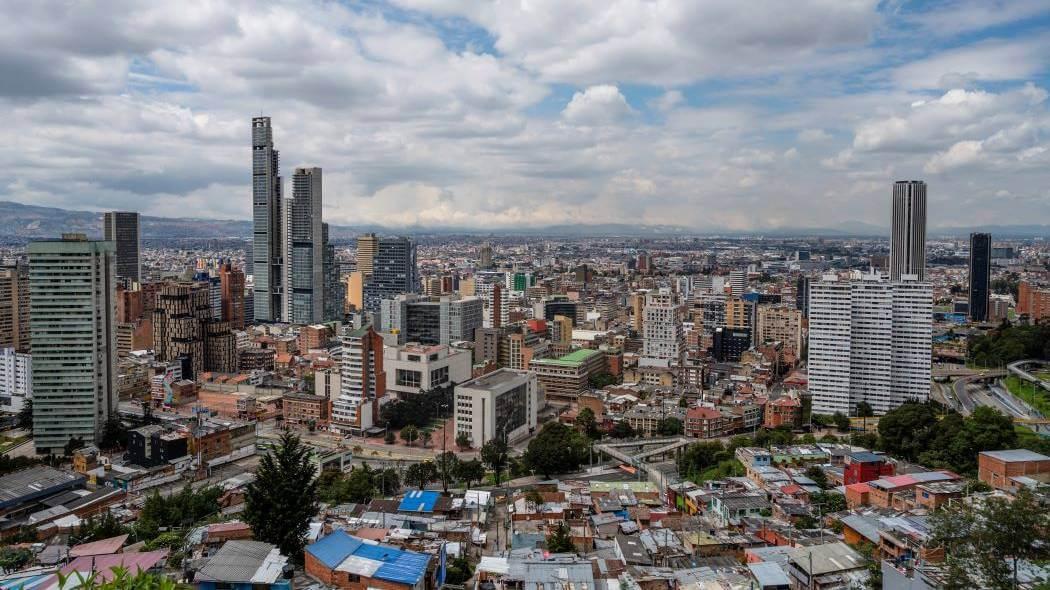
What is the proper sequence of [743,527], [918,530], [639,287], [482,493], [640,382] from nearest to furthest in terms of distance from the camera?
[918,530]
[743,527]
[482,493]
[640,382]
[639,287]

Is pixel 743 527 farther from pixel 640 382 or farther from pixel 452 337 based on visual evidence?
pixel 452 337

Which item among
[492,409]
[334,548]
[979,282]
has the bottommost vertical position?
[492,409]

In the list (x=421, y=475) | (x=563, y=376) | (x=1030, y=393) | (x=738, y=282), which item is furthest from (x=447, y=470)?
(x=738, y=282)

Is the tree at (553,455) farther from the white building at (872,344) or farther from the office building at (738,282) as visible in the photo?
the office building at (738,282)

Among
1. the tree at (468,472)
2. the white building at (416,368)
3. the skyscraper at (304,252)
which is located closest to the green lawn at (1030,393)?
the tree at (468,472)

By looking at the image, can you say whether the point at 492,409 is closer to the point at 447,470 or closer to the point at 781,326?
the point at 447,470

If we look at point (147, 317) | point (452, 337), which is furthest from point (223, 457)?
point (147, 317)

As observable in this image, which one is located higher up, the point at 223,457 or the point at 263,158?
the point at 263,158
